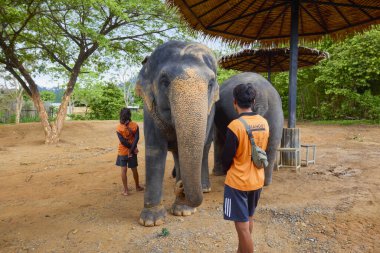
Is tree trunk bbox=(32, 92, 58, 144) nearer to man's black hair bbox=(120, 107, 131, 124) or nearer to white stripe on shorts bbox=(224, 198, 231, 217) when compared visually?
man's black hair bbox=(120, 107, 131, 124)

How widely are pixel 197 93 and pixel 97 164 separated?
5.34 metres

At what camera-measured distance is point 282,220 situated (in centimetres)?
365

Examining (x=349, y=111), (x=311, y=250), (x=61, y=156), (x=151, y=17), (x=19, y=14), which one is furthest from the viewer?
(x=349, y=111)

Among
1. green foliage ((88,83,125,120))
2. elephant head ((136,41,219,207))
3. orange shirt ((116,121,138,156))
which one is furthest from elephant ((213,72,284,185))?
A: green foliage ((88,83,125,120))

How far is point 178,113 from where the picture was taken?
2.69 m

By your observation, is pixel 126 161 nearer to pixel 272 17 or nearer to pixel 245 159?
pixel 245 159

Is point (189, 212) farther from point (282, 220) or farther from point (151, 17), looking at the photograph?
point (151, 17)

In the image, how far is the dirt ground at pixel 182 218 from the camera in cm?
309

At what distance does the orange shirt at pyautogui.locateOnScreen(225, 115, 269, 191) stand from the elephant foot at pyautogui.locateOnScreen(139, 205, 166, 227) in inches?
57.4

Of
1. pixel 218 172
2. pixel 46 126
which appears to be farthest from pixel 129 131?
pixel 46 126

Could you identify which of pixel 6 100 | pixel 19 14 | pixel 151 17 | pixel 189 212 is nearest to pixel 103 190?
pixel 189 212

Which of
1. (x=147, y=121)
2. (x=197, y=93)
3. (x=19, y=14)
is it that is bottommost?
(x=147, y=121)

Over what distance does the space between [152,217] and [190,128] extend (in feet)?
4.77

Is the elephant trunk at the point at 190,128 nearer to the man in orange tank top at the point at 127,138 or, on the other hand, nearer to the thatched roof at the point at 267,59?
the man in orange tank top at the point at 127,138
